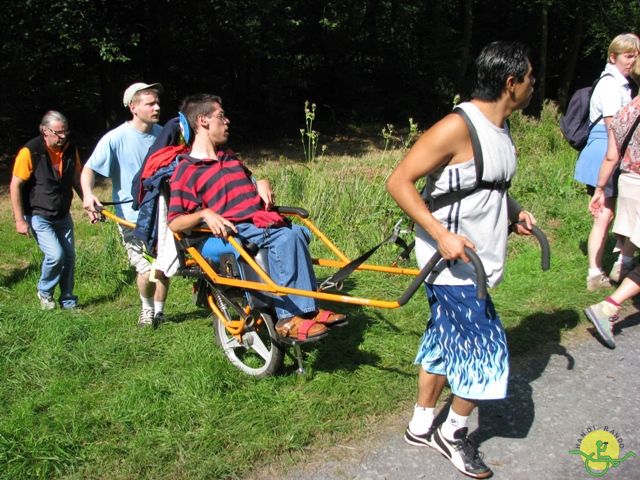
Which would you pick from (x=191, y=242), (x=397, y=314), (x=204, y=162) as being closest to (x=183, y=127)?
(x=204, y=162)

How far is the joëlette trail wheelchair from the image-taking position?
12.0 ft

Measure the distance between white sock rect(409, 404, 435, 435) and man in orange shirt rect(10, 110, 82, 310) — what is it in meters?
3.59

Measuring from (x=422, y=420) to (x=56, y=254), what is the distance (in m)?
3.69

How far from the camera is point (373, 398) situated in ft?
12.8

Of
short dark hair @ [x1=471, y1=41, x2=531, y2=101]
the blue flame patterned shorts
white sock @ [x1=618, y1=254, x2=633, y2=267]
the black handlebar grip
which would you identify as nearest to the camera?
the black handlebar grip

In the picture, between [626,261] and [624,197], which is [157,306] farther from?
[626,261]

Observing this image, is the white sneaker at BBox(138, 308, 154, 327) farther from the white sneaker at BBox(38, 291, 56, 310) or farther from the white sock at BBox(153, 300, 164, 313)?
the white sneaker at BBox(38, 291, 56, 310)

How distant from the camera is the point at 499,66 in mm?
2828

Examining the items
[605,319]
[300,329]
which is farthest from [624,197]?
[300,329]

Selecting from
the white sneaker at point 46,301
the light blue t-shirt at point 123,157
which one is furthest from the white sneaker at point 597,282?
the white sneaker at point 46,301

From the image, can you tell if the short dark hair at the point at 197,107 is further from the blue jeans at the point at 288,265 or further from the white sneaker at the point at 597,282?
the white sneaker at the point at 597,282

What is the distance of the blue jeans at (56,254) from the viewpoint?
5.62 m

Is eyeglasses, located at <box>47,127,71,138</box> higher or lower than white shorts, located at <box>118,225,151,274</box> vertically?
higher

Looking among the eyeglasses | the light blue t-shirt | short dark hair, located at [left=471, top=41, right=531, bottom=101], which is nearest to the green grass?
the light blue t-shirt
